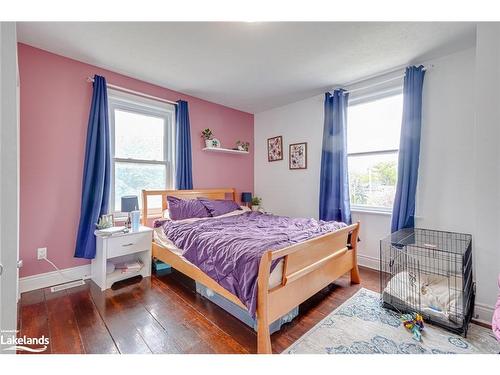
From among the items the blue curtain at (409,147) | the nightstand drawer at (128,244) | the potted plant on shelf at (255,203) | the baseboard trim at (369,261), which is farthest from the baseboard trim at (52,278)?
the blue curtain at (409,147)

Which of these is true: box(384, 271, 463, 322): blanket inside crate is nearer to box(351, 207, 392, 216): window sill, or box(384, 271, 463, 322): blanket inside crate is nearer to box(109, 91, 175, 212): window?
box(351, 207, 392, 216): window sill

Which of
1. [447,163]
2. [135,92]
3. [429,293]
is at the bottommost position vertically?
[429,293]

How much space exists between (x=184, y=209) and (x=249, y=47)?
206 centimetres

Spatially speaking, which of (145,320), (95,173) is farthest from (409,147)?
(95,173)

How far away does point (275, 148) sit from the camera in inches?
169

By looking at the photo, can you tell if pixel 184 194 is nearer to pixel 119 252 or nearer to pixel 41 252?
pixel 119 252

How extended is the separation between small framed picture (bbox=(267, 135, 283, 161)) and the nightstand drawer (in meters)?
2.54

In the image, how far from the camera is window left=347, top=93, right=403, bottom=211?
298 cm

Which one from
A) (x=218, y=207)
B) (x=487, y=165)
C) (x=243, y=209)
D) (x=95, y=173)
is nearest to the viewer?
(x=487, y=165)

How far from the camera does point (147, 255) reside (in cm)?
279

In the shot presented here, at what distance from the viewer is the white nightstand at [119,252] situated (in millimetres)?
2447
